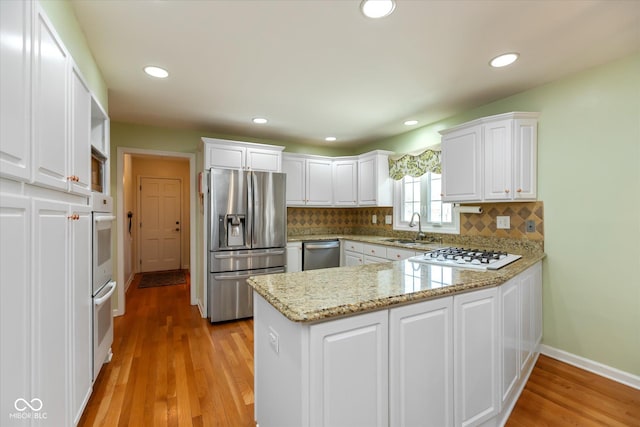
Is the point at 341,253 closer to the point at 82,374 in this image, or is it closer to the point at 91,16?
the point at 82,374

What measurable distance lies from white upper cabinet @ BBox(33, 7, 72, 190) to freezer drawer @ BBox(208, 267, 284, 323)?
2122 millimetres

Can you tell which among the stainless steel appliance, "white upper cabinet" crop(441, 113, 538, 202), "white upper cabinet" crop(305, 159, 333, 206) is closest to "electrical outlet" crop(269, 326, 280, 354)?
the stainless steel appliance

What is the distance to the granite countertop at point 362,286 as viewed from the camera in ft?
3.57

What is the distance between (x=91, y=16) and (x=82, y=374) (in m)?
2.13

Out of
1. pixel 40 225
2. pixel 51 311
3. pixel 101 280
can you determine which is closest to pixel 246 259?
pixel 101 280

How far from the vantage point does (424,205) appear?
3.78m

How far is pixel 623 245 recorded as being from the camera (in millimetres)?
2119

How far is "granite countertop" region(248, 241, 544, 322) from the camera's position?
109 centimetres

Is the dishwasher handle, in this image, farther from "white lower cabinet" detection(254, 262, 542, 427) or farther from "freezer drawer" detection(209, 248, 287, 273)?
"white lower cabinet" detection(254, 262, 542, 427)

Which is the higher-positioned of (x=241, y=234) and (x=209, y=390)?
(x=241, y=234)

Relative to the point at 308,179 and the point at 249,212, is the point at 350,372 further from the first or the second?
the point at 308,179

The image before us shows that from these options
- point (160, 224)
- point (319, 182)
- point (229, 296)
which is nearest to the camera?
point (229, 296)

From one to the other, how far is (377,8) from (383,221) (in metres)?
3.21

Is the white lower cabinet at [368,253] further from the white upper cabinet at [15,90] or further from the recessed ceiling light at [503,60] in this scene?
the white upper cabinet at [15,90]
